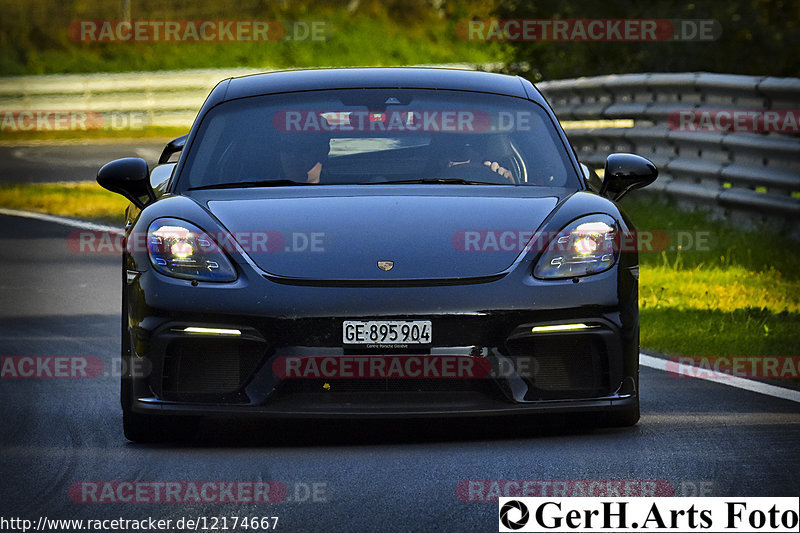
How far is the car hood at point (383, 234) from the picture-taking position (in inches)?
257

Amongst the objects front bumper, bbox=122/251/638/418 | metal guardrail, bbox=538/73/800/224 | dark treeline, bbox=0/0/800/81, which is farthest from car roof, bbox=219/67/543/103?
dark treeline, bbox=0/0/800/81

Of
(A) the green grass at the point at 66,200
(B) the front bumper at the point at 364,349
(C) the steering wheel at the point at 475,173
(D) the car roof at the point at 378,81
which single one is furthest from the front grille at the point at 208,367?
(A) the green grass at the point at 66,200

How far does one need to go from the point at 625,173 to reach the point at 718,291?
4.41m

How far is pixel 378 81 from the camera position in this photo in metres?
8.02

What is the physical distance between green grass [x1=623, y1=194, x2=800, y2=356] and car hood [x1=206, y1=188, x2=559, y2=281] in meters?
2.83

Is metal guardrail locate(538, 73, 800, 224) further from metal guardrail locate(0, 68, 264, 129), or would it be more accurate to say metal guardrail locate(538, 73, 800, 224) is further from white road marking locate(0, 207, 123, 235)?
metal guardrail locate(0, 68, 264, 129)

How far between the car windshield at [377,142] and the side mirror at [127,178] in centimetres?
17

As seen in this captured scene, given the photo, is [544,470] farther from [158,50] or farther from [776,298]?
[158,50]

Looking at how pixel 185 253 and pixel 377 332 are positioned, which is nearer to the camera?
pixel 377 332

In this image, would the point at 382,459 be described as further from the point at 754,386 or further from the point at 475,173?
the point at 754,386

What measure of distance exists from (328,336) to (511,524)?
135cm

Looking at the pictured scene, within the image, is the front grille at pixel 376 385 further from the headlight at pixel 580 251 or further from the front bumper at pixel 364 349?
the headlight at pixel 580 251

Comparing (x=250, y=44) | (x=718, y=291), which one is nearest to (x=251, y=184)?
(x=718, y=291)

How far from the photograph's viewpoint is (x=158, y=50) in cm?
4428
